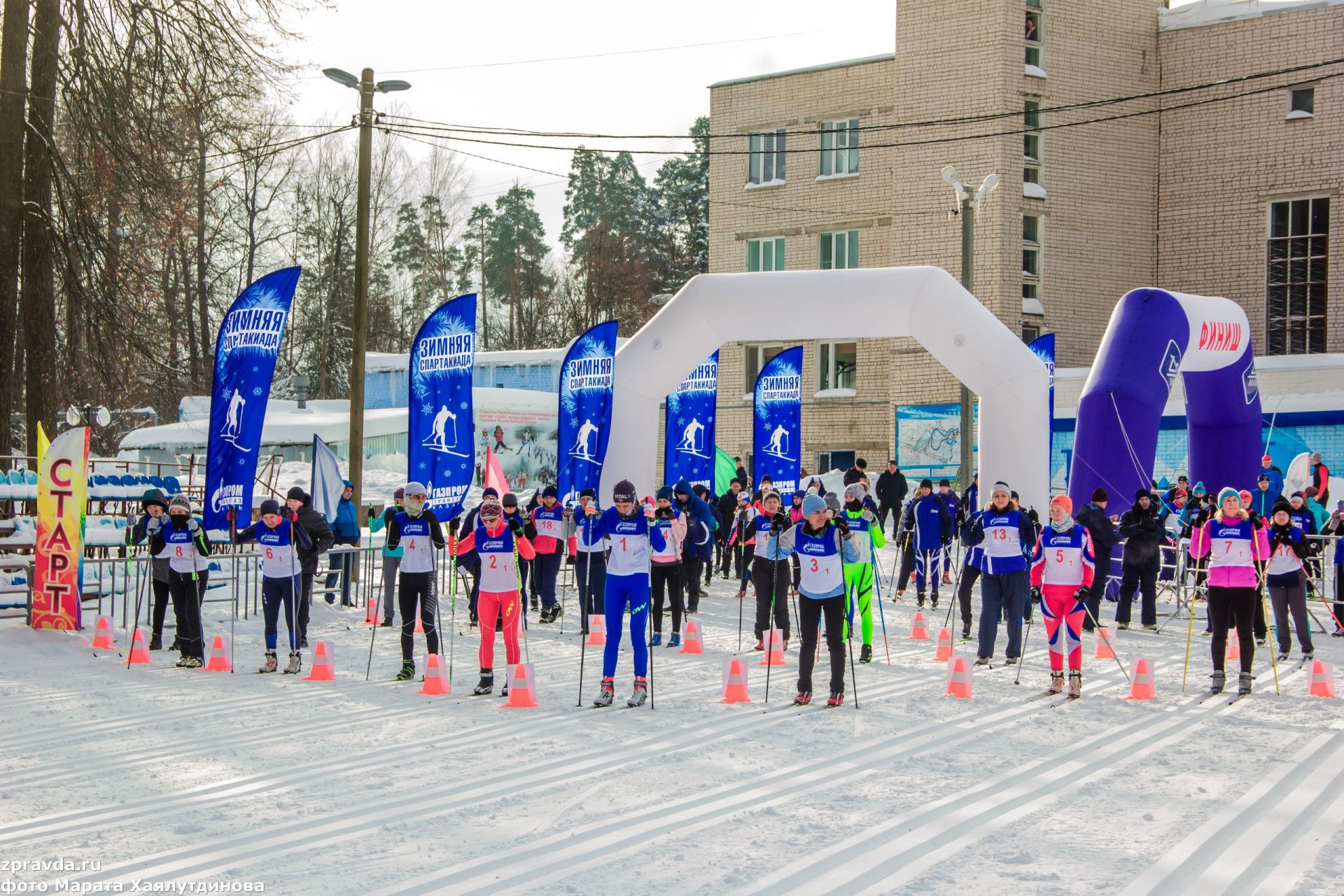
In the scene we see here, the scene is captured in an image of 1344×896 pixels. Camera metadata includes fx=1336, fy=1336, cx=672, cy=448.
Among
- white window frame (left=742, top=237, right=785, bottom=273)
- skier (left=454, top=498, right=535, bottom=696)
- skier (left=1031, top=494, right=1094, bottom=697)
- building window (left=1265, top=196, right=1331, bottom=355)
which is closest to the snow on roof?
building window (left=1265, top=196, right=1331, bottom=355)

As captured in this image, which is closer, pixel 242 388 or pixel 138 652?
pixel 138 652

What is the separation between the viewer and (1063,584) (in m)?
11.2

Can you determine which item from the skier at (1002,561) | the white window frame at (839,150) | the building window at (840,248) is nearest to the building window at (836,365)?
the building window at (840,248)

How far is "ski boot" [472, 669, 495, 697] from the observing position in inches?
436

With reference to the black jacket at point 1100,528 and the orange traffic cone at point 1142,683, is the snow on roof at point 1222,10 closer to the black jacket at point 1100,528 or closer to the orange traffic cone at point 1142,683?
the black jacket at point 1100,528

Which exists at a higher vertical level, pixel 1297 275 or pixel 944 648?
pixel 1297 275

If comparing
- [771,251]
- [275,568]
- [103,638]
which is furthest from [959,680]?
[771,251]

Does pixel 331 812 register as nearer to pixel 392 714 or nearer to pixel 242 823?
pixel 242 823

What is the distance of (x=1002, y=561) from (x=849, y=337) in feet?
18.5

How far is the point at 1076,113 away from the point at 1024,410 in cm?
1982

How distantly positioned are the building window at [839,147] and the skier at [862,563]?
2408 centimetres

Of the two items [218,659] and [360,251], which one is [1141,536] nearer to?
[218,659]

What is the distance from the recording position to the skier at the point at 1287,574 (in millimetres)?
12711

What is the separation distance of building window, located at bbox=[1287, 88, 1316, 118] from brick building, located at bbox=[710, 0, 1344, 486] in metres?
0.05
